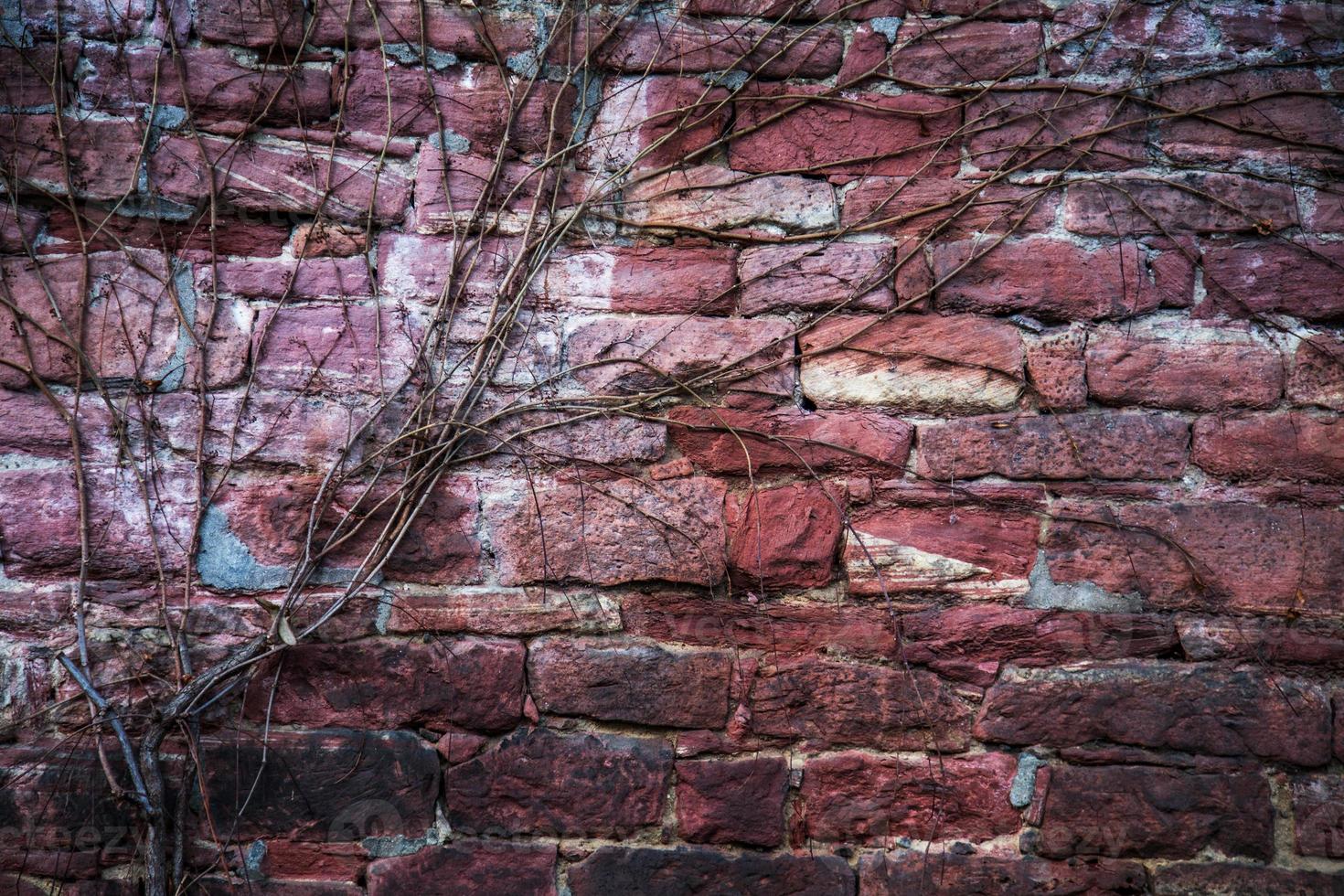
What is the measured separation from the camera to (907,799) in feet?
5.54

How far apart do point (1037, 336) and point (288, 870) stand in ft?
6.37

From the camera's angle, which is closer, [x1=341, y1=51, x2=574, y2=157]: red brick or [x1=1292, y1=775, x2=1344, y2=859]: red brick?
[x1=1292, y1=775, x2=1344, y2=859]: red brick

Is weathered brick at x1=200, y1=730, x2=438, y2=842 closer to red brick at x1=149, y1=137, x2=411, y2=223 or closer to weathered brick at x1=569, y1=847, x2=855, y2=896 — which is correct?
weathered brick at x1=569, y1=847, x2=855, y2=896

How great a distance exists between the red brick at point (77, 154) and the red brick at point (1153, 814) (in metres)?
2.37

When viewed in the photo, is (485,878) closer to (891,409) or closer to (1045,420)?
(891,409)

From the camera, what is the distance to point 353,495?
1.75m

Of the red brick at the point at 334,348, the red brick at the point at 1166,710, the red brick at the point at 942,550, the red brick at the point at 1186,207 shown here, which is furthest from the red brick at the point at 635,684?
the red brick at the point at 1186,207

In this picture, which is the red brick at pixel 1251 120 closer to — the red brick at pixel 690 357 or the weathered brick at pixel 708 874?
the red brick at pixel 690 357

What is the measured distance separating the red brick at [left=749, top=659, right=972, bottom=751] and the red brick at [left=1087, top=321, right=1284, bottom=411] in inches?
29.0

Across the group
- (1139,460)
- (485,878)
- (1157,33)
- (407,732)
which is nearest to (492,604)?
(407,732)

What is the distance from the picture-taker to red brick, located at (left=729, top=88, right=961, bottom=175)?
1.80 metres

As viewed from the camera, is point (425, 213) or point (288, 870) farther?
point (425, 213)

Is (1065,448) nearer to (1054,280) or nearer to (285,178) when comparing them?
(1054,280)

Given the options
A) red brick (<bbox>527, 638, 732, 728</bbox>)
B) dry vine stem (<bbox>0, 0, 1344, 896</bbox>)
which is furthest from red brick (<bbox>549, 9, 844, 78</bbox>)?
red brick (<bbox>527, 638, 732, 728</bbox>)
